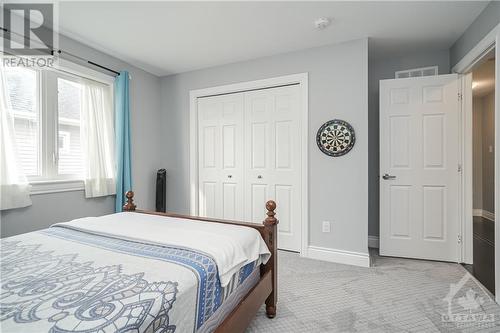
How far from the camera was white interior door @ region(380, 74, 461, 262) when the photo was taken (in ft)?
8.76

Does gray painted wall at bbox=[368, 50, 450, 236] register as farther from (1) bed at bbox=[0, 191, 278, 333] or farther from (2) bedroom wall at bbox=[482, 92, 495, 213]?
(2) bedroom wall at bbox=[482, 92, 495, 213]

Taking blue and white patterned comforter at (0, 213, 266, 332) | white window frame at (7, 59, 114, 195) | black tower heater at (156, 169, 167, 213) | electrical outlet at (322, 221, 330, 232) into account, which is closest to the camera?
blue and white patterned comforter at (0, 213, 266, 332)

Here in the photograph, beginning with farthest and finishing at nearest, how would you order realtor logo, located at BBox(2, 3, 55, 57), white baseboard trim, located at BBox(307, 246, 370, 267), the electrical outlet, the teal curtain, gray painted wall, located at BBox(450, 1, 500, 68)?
the teal curtain, the electrical outlet, white baseboard trim, located at BBox(307, 246, 370, 267), realtor logo, located at BBox(2, 3, 55, 57), gray painted wall, located at BBox(450, 1, 500, 68)

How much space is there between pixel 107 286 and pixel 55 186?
2.21 meters

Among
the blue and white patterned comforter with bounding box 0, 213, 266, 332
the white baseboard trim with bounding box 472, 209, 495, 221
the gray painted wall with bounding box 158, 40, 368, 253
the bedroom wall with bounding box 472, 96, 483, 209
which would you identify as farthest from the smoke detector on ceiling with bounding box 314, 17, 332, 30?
the white baseboard trim with bounding box 472, 209, 495, 221

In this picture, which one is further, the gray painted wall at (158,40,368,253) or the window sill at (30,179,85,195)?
the gray painted wall at (158,40,368,253)

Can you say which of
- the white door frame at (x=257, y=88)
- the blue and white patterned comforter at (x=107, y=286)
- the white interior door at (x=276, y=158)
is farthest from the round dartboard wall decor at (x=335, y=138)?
the blue and white patterned comforter at (x=107, y=286)

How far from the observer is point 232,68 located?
3330 millimetres

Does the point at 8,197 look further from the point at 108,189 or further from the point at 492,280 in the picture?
the point at 492,280

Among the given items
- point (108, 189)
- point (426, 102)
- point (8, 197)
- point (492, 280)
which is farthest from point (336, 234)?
point (8, 197)

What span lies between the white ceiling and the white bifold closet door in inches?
26.0

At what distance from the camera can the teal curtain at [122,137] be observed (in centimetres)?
301

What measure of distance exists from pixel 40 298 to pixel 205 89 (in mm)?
3153

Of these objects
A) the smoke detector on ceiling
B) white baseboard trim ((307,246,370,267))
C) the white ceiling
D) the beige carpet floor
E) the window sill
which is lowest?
the beige carpet floor
